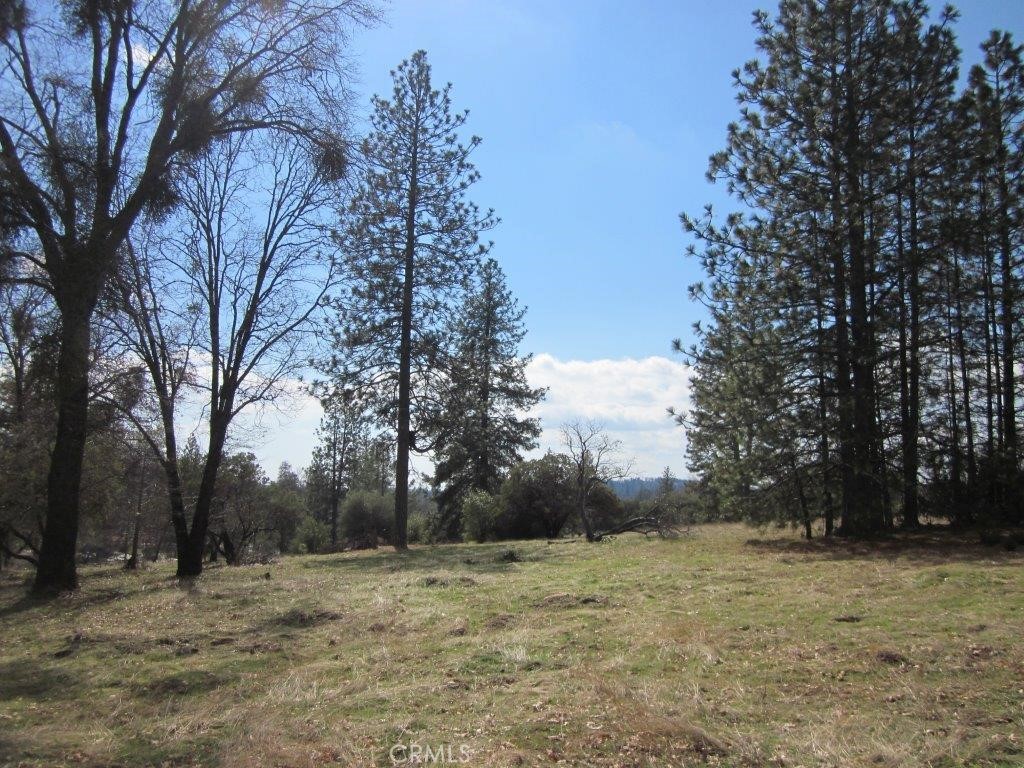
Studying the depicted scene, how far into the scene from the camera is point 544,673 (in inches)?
225

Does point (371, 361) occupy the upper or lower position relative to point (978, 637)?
upper

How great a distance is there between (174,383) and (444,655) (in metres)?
10.3

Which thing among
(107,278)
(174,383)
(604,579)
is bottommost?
(604,579)

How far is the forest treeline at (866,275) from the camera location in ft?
46.0

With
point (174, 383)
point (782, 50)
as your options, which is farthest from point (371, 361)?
point (782, 50)

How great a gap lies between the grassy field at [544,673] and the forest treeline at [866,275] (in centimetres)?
459

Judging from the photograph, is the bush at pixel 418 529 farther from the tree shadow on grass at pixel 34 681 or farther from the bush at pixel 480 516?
the tree shadow on grass at pixel 34 681

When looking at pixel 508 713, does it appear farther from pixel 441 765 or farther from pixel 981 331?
pixel 981 331

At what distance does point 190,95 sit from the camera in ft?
37.2

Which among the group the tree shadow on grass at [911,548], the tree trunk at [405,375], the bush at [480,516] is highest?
the tree trunk at [405,375]

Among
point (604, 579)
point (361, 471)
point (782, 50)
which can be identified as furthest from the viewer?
point (361, 471)

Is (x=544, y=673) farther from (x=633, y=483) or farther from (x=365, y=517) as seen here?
(x=633, y=483)

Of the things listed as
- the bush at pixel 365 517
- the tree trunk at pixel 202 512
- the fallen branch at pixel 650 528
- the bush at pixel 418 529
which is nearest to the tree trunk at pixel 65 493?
the tree trunk at pixel 202 512

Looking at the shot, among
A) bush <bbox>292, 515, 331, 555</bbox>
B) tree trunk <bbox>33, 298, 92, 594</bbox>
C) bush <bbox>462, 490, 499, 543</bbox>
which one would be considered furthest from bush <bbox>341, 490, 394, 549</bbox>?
tree trunk <bbox>33, 298, 92, 594</bbox>
